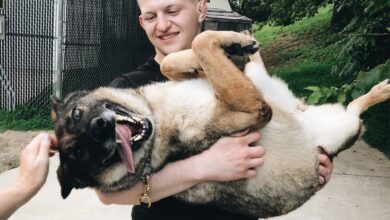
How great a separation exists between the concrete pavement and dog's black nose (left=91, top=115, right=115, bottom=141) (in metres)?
3.25

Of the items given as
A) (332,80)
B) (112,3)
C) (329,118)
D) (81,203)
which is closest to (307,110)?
(329,118)

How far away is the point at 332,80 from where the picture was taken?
13.1 m

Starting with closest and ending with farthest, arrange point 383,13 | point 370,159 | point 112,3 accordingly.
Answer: point 383,13 < point 370,159 < point 112,3

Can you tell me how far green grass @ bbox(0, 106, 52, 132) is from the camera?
8578 mm

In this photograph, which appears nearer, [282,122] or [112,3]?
[282,122]

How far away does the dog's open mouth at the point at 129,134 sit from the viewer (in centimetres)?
243

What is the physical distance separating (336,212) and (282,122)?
11.0ft

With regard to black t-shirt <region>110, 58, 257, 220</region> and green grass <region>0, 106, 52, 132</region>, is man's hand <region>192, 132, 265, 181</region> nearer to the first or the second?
black t-shirt <region>110, 58, 257, 220</region>

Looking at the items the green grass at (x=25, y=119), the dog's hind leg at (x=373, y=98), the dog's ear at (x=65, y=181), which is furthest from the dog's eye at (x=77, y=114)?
the green grass at (x=25, y=119)

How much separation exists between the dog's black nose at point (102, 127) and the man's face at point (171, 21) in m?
0.69

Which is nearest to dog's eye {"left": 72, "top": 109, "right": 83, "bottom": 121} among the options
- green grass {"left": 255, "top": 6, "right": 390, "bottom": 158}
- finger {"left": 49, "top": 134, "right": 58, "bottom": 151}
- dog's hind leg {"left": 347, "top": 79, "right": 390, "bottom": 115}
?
finger {"left": 49, "top": 134, "right": 58, "bottom": 151}

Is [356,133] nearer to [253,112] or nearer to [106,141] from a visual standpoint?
[253,112]

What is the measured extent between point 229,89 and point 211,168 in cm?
42

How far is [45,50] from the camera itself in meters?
9.73
